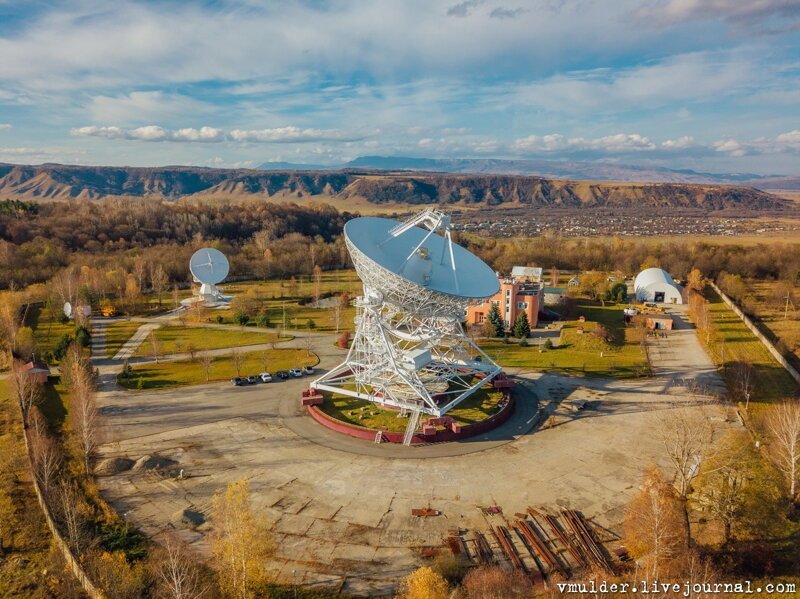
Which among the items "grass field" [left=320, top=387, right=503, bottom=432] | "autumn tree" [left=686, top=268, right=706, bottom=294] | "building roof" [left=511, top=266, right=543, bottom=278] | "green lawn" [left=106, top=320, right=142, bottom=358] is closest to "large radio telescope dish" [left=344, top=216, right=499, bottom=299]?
"grass field" [left=320, top=387, right=503, bottom=432]

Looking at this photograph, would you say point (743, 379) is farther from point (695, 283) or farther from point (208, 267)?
point (208, 267)

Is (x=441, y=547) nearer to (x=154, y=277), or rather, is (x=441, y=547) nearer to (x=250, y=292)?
(x=250, y=292)

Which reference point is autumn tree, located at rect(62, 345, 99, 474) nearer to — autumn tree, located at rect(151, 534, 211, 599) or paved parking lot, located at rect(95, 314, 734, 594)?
paved parking lot, located at rect(95, 314, 734, 594)

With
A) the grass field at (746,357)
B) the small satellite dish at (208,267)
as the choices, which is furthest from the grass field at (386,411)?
the small satellite dish at (208,267)

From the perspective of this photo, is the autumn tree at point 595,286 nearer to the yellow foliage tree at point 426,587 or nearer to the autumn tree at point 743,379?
the autumn tree at point 743,379

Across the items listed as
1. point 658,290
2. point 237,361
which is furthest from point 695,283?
point 237,361

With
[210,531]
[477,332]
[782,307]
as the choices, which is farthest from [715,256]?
[210,531]

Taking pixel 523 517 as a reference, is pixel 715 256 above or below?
above
